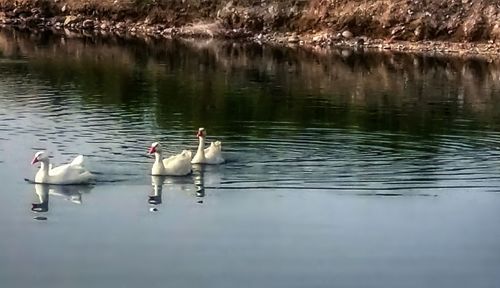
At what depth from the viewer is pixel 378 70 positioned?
57.5 metres

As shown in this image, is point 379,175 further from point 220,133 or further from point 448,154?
point 220,133

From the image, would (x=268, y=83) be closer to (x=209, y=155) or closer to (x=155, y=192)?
(x=209, y=155)

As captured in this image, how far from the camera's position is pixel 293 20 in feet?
268

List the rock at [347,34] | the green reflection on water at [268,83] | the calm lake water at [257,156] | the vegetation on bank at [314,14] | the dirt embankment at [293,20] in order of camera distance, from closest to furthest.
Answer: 1. the calm lake water at [257,156]
2. the green reflection on water at [268,83]
3. the dirt embankment at [293,20]
4. the vegetation on bank at [314,14]
5. the rock at [347,34]

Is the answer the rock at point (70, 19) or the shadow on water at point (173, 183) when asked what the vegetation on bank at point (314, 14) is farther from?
the shadow on water at point (173, 183)

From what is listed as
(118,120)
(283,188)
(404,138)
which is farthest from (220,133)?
(283,188)

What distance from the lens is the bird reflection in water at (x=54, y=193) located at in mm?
23156

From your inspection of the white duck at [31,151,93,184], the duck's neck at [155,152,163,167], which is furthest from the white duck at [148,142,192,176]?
the white duck at [31,151,93,184]

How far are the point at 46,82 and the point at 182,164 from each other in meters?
20.8

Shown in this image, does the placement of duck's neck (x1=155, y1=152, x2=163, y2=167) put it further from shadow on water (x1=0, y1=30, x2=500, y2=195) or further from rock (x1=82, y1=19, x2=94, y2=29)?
rock (x1=82, y1=19, x2=94, y2=29)

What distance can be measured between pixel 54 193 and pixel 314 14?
59.2 m

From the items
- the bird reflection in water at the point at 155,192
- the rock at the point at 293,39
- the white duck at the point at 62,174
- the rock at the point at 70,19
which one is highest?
the rock at the point at 70,19

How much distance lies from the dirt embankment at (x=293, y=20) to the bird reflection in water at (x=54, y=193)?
5157 cm

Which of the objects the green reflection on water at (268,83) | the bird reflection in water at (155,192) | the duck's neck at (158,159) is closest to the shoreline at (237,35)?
the green reflection on water at (268,83)
